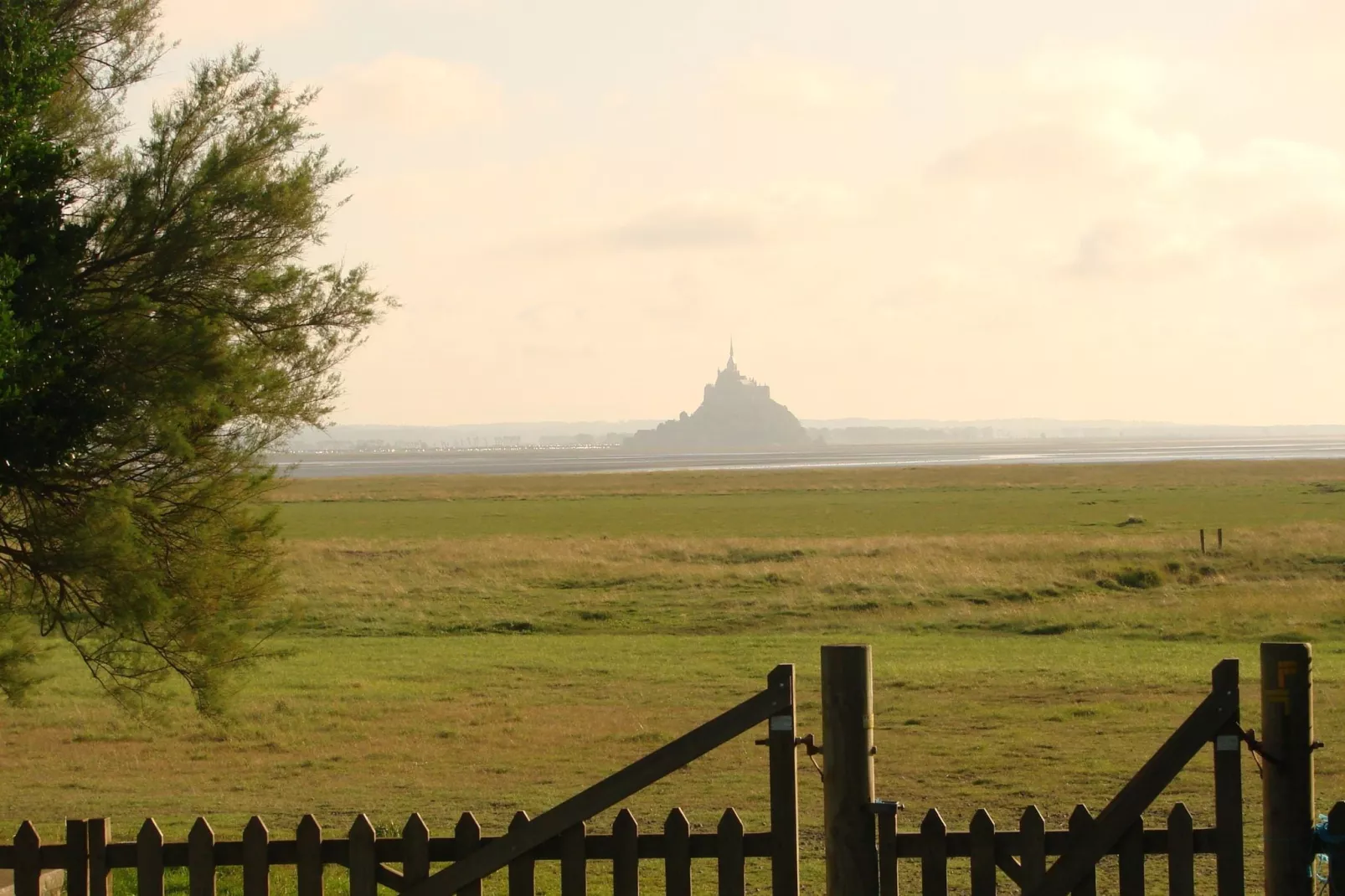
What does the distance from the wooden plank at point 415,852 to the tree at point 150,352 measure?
192 inches

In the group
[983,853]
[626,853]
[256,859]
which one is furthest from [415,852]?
[983,853]

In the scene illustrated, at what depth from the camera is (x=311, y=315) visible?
41.5 feet

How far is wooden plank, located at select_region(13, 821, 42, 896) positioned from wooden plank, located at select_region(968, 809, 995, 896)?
14.1 feet

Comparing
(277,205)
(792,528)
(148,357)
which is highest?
(277,205)

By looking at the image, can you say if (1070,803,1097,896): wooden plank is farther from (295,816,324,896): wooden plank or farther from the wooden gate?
(295,816,324,896): wooden plank

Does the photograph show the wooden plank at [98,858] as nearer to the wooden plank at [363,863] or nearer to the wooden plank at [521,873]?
the wooden plank at [363,863]

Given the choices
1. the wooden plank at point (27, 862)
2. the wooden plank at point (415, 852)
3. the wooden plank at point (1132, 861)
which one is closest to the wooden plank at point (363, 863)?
the wooden plank at point (415, 852)

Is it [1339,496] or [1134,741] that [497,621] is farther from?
[1339,496]

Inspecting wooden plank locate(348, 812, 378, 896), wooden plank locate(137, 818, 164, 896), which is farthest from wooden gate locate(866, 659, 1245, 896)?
wooden plank locate(137, 818, 164, 896)

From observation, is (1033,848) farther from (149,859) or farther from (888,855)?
(149,859)

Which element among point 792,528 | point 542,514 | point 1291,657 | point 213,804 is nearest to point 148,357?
point 213,804

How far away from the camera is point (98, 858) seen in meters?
6.11

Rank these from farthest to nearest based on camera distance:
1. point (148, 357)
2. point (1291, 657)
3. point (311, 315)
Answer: point (311, 315) → point (148, 357) → point (1291, 657)

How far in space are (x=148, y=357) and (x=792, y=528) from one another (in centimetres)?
5438
